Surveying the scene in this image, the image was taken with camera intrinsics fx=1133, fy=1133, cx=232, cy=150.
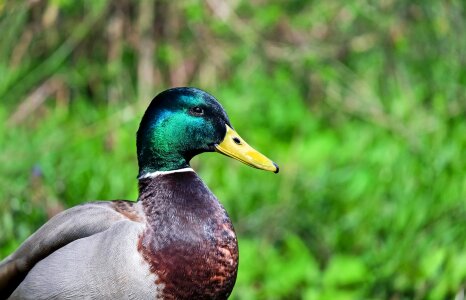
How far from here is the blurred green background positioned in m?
5.01

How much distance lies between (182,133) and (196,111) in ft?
0.28

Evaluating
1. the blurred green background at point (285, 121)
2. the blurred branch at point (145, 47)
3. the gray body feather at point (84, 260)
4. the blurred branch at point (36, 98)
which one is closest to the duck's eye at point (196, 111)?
the gray body feather at point (84, 260)

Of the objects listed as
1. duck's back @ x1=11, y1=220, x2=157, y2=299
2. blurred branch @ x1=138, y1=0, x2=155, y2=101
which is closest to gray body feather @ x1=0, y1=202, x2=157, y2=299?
duck's back @ x1=11, y1=220, x2=157, y2=299

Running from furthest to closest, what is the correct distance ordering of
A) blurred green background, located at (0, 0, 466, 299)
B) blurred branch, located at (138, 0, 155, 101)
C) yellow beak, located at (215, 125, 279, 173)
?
blurred branch, located at (138, 0, 155, 101), blurred green background, located at (0, 0, 466, 299), yellow beak, located at (215, 125, 279, 173)

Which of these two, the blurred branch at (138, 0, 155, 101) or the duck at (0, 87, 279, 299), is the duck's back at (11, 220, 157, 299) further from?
the blurred branch at (138, 0, 155, 101)

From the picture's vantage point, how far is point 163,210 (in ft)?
11.5

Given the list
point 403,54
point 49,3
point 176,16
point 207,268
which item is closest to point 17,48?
point 49,3

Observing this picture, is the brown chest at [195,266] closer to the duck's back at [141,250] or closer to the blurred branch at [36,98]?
the duck's back at [141,250]

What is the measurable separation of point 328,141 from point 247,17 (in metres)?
0.89

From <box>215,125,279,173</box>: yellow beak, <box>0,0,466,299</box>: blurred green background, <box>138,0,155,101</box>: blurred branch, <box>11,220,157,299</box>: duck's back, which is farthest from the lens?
<box>138,0,155,101</box>: blurred branch

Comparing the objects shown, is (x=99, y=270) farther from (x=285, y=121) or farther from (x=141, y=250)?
(x=285, y=121)

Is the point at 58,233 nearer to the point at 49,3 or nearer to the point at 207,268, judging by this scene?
the point at 207,268

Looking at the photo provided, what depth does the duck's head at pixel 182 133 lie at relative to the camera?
3643 millimetres

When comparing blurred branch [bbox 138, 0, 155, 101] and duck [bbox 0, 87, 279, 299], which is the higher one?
blurred branch [bbox 138, 0, 155, 101]
